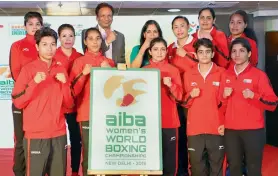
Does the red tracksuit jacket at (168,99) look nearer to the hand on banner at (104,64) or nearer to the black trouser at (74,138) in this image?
the hand on banner at (104,64)

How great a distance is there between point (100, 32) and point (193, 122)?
113 centimetres

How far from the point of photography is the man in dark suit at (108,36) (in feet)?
12.8

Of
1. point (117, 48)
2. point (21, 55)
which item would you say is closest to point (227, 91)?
point (117, 48)

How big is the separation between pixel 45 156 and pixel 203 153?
4.25 ft

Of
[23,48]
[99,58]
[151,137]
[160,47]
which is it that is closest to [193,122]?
[151,137]

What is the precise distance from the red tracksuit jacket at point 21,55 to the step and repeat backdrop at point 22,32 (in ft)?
6.38

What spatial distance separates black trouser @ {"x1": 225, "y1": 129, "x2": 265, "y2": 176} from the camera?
11.4ft

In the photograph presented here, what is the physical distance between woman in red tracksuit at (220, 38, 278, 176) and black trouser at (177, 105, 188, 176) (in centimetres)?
50

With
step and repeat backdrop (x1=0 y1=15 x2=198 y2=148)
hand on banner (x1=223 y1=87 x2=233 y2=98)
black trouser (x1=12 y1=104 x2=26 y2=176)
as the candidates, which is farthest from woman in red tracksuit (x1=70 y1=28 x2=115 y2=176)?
step and repeat backdrop (x1=0 y1=15 x2=198 y2=148)

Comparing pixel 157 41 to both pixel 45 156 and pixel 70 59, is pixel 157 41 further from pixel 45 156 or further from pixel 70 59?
pixel 45 156

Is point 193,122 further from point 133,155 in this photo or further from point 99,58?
point 99,58

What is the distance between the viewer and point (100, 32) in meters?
3.80

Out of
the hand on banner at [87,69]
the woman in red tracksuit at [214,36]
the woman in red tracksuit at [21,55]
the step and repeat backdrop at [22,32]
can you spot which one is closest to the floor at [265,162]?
the step and repeat backdrop at [22,32]

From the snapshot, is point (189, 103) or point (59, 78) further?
point (189, 103)
